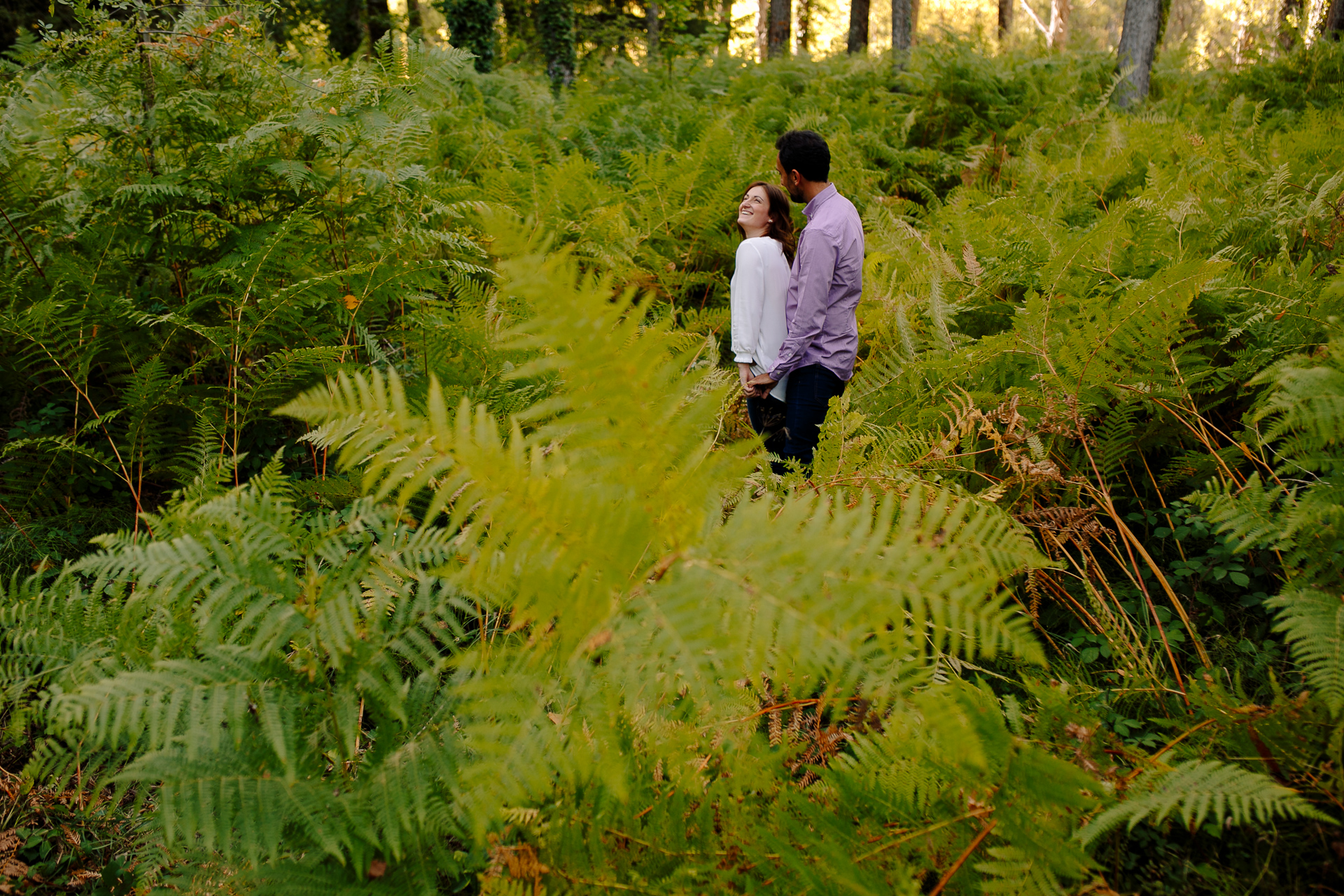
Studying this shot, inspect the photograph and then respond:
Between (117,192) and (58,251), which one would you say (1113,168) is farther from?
(58,251)

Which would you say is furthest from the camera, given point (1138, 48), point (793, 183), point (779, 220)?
point (1138, 48)

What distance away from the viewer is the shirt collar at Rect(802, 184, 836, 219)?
3.73 metres

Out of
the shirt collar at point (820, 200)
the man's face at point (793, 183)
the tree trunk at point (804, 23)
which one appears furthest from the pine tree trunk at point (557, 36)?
the tree trunk at point (804, 23)

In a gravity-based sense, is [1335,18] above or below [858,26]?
below

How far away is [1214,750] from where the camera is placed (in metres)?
1.76

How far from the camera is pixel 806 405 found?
3.76 meters

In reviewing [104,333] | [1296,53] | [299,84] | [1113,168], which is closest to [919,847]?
[104,333]

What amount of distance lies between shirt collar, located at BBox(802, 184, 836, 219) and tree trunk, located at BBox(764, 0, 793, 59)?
936cm

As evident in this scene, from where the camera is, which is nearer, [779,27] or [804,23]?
Answer: [779,27]

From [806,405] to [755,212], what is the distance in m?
1.22

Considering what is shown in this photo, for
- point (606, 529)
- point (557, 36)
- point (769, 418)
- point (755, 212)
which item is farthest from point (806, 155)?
point (557, 36)

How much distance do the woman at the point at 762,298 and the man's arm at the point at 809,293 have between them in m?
0.24

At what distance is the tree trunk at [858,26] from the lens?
11.8 m

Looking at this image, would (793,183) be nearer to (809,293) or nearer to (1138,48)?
(809,293)
